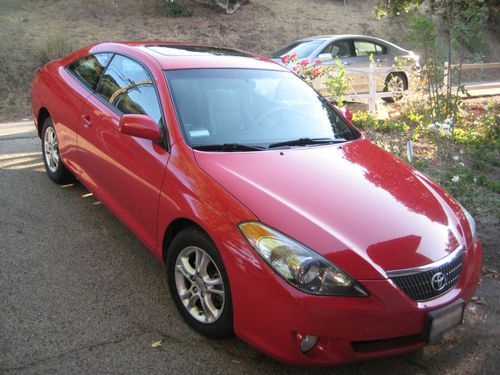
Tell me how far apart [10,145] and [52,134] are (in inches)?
90.2

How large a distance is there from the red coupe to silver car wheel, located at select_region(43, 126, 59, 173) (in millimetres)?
703

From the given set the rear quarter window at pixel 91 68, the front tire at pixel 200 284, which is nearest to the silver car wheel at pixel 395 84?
the rear quarter window at pixel 91 68

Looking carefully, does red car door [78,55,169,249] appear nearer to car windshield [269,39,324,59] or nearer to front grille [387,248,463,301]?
front grille [387,248,463,301]

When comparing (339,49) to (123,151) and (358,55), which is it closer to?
(358,55)

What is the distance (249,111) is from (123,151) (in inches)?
37.4

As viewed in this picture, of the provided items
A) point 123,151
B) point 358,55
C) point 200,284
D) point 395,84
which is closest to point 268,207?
point 200,284

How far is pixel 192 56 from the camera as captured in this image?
13.0 ft

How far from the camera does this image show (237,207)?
269 centimetres

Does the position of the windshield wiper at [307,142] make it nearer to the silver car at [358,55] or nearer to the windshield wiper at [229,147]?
the windshield wiper at [229,147]

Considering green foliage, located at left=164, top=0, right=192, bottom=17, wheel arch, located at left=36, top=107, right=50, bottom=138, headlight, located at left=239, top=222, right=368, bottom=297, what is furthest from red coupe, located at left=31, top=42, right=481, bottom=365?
green foliage, located at left=164, top=0, right=192, bottom=17

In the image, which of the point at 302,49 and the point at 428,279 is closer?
the point at 428,279

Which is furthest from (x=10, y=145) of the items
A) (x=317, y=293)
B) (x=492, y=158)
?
(x=492, y=158)

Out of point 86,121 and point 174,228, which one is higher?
point 86,121

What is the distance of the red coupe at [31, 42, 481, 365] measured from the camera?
2.44 metres
